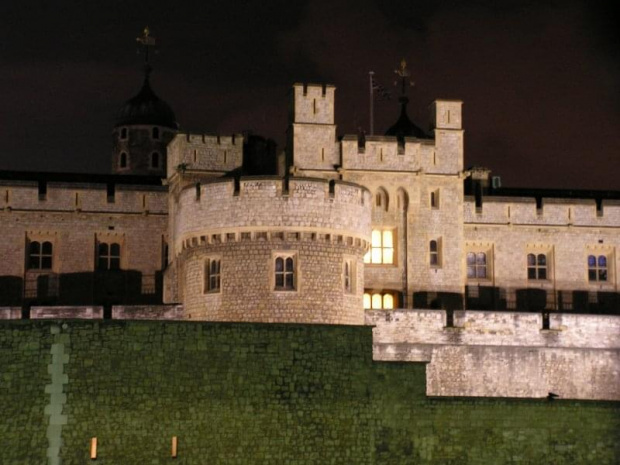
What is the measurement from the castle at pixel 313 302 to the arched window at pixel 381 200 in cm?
10

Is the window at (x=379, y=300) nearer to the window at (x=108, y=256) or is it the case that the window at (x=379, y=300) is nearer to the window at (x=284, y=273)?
the window at (x=284, y=273)

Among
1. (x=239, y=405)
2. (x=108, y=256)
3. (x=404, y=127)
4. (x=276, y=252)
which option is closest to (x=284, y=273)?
(x=276, y=252)

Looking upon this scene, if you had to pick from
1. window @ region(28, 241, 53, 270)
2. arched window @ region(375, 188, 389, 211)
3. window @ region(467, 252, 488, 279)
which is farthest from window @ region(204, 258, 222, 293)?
window @ region(467, 252, 488, 279)

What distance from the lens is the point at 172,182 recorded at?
2156 inches

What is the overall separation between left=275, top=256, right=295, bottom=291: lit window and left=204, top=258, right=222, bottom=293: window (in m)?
1.77

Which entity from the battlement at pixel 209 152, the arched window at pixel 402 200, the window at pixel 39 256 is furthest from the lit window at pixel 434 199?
the window at pixel 39 256

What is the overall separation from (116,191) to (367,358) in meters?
18.9

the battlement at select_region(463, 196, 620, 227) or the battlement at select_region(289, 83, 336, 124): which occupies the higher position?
the battlement at select_region(289, 83, 336, 124)

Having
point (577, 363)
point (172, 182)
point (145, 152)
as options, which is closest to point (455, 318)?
point (577, 363)

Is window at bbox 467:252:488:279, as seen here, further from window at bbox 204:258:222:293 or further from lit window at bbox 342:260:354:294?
window at bbox 204:258:222:293

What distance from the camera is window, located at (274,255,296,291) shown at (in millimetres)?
43562

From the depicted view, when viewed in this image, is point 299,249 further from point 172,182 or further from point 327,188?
point 172,182

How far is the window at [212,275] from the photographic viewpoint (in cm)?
4416

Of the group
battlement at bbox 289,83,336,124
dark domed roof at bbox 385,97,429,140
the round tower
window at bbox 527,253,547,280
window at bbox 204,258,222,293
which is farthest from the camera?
dark domed roof at bbox 385,97,429,140
